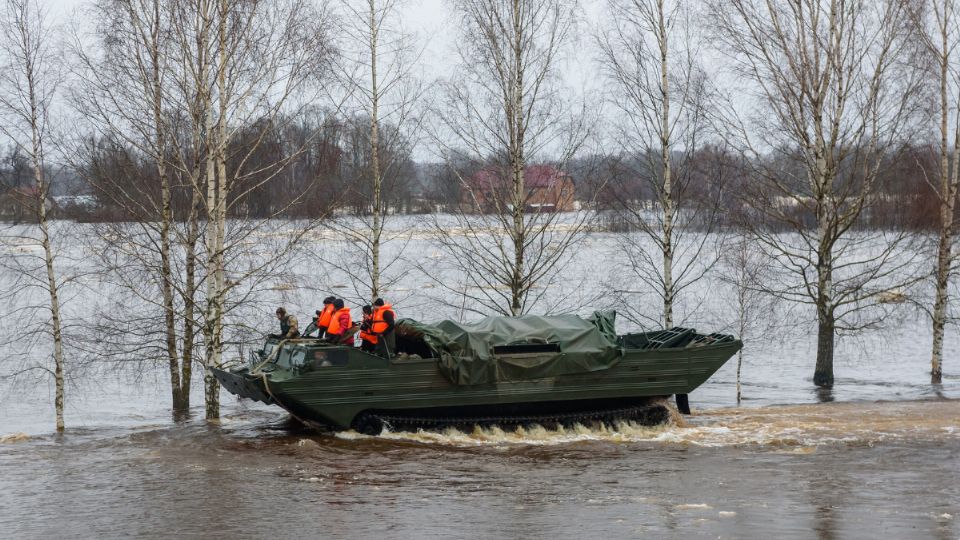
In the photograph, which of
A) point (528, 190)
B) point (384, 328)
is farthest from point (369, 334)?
point (528, 190)

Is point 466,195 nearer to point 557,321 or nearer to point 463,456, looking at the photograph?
point 557,321

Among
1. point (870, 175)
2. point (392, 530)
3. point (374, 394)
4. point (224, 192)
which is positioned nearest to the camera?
point (392, 530)

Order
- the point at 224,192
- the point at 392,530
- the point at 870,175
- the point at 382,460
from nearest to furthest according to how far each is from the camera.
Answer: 1. the point at 392,530
2. the point at 382,460
3. the point at 224,192
4. the point at 870,175

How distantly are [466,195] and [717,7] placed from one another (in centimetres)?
654

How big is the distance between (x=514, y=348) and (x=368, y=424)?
252 cm

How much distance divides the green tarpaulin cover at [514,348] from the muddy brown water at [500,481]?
995mm

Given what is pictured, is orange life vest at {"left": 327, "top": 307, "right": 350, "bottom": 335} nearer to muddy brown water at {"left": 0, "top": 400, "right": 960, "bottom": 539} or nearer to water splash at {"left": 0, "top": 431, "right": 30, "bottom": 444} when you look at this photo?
muddy brown water at {"left": 0, "top": 400, "right": 960, "bottom": 539}

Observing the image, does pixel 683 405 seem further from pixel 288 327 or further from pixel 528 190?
pixel 288 327

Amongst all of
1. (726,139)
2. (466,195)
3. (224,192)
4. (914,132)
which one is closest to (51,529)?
(224,192)

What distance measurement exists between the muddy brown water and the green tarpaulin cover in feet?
3.26

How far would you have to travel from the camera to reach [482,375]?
15438 millimetres

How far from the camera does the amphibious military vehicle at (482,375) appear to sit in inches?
591

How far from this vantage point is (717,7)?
21.3 metres

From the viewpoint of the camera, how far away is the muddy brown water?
10.5 meters
